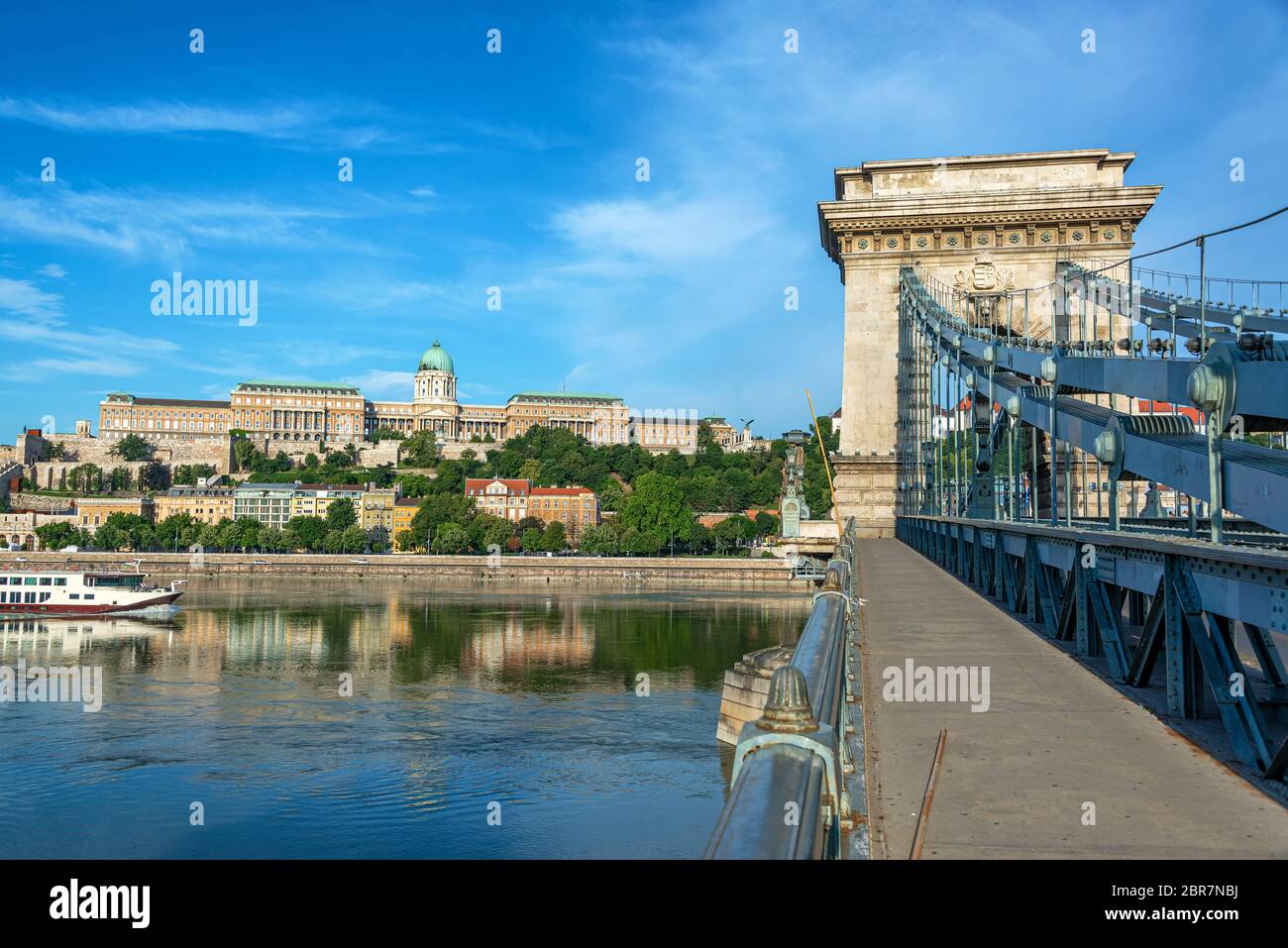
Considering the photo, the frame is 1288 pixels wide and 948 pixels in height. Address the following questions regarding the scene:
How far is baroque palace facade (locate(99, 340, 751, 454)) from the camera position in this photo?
15088 centimetres

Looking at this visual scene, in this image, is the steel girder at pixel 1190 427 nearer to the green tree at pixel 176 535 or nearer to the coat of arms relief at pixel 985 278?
the coat of arms relief at pixel 985 278

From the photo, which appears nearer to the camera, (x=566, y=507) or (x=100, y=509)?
(x=566, y=507)

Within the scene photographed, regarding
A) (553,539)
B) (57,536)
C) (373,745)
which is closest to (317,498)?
(57,536)

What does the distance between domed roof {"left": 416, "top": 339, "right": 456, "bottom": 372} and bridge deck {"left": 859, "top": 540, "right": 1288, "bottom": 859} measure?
160 m

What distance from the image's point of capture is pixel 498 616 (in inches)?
1961

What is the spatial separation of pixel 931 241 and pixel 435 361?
144677mm

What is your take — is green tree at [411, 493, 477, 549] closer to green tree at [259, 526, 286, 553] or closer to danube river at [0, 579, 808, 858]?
green tree at [259, 526, 286, 553]

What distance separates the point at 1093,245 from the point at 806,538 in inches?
367

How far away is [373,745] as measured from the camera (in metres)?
22.2

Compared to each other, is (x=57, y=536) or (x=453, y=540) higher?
(x=57, y=536)

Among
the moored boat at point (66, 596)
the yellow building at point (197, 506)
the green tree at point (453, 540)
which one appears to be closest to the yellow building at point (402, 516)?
the green tree at point (453, 540)

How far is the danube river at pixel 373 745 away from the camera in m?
16.8

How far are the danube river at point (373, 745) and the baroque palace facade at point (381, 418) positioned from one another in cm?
11132

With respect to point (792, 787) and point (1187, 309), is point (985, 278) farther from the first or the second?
point (792, 787)
